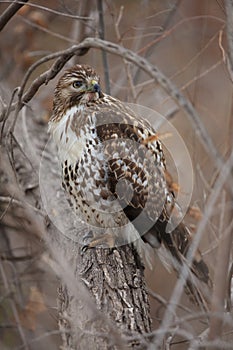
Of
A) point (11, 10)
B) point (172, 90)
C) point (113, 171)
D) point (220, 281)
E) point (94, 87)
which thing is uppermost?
point (11, 10)

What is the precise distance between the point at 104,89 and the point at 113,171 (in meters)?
2.45

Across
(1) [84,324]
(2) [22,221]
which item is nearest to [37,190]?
(2) [22,221]

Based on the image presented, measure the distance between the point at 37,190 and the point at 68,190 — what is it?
27.4 inches

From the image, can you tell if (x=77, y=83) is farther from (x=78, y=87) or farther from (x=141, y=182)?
(x=141, y=182)

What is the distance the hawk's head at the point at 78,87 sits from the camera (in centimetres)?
413

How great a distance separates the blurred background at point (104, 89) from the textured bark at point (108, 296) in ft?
0.59

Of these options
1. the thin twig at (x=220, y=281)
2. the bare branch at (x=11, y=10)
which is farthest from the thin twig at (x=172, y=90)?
Result: the bare branch at (x=11, y=10)

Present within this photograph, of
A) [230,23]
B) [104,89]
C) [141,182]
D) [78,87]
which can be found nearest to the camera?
[230,23]

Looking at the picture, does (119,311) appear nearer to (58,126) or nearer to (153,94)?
(58,126)

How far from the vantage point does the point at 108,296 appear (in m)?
3.73

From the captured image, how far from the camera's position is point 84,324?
10.9ft

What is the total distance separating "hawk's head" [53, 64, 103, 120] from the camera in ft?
13.6

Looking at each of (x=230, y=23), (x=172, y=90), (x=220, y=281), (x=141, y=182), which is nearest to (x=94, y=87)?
(x=141, y=182)

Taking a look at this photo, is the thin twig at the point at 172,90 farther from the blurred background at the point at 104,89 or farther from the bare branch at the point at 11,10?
the blurred background at the point at 104,89
